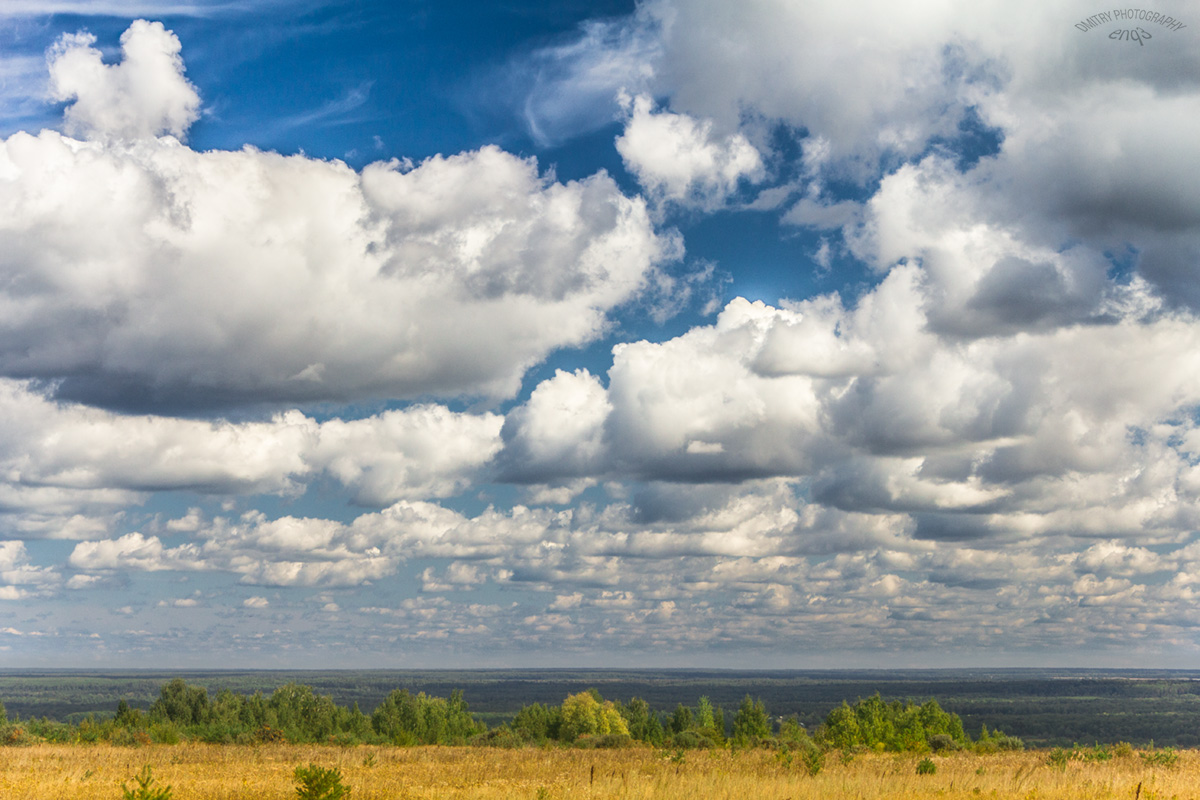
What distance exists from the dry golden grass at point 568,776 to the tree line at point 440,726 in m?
4.69

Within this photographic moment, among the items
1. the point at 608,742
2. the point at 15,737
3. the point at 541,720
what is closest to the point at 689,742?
the point at 608,742

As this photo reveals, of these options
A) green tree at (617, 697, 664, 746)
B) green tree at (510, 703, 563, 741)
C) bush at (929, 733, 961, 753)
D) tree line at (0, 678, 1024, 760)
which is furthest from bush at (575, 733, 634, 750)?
green tree at (617, 697, 664, 746)

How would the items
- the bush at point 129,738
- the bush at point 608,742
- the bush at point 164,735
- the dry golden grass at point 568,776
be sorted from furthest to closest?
the bush at point 608,742, the bush at point 164,735, the bush at point 129,738, the dry golden grass at point 568,776

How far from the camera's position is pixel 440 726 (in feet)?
378

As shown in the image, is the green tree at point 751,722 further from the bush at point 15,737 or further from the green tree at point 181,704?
the bush at point 15,737

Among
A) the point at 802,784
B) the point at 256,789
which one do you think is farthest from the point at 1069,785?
the point at 256,789

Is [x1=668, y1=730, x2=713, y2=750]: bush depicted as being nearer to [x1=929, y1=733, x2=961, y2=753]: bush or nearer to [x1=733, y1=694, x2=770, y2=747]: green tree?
[x1=929, y1=733, x2=961, y2=753]: bush

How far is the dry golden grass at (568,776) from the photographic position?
90.3 ft

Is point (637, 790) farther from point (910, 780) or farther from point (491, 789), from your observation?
point (910, 780)

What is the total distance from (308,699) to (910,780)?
252 ft

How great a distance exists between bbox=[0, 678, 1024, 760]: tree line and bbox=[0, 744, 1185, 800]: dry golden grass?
4.69m

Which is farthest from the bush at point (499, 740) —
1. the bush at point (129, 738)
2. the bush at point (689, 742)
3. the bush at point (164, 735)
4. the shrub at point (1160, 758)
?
the shrub at point (1160, 758)

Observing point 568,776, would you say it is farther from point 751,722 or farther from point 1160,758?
point 751,722

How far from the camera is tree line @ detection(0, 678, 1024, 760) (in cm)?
5594
